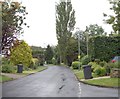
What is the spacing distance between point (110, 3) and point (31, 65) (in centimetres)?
4261

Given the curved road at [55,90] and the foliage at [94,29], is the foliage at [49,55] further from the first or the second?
the curved road at [55,90]

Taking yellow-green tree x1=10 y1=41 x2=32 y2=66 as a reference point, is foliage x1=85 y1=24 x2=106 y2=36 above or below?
above

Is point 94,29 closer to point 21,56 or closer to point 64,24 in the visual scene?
point 64,24

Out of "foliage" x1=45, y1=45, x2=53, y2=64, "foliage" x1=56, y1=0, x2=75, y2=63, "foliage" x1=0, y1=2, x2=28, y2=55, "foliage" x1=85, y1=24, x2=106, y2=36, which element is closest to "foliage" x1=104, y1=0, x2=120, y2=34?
"foliage" x1=0, y1=2, x2=28, y2=55

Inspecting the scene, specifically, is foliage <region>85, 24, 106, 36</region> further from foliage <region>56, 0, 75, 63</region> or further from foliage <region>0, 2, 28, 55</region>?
foliage <region>0, 2, 28, 55</region>

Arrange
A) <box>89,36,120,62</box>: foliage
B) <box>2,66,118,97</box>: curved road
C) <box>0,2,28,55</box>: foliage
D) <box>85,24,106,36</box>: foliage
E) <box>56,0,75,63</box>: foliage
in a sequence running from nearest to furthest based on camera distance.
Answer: <box>2,66,118,97</box>: curved road, <box>0,2,28,55</box>: foliage, <box>89,36,120,62</box>: foliage, <box>56,0,75,63</box>: foliage, <box>85,24,106,36</box>: foliage

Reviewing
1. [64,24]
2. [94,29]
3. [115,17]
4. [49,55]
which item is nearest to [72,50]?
[64,24]

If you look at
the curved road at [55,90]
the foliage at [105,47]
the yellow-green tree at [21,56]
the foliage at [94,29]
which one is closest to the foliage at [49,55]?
the foliage at [94,29]

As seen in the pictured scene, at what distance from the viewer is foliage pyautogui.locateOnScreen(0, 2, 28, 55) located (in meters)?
31.6

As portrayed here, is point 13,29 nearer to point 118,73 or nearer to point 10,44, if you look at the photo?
point 10,44

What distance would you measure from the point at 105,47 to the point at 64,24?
3416cm

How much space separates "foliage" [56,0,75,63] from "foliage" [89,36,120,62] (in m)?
33.0

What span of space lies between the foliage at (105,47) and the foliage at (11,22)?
1478cm

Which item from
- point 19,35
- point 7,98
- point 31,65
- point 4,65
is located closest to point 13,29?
point 19,35
